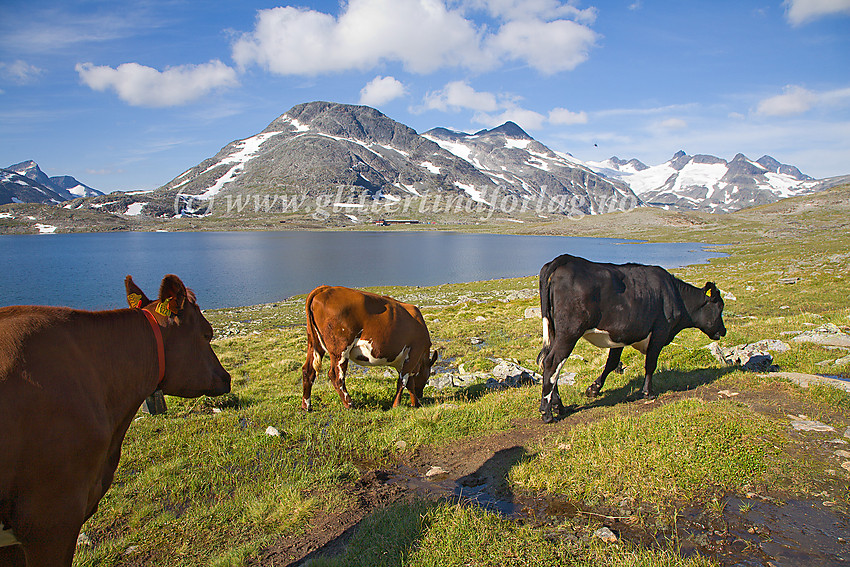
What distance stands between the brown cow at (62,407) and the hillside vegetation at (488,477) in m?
2.10

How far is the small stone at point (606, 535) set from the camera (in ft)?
15.9

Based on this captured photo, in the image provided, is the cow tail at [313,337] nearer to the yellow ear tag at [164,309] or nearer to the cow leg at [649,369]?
the yellow ear tag at [164,309]

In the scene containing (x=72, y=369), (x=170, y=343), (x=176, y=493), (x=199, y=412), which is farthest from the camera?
(x=199, y=412)

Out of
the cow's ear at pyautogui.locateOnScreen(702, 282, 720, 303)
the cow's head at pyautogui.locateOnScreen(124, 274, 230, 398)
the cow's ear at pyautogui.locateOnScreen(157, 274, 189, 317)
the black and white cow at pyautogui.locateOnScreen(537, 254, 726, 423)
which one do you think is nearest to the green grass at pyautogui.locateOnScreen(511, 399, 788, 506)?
the black and white cow at pyautogui.locateOnScreen(537, 254, 726, 423)

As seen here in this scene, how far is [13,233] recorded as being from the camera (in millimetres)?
195375

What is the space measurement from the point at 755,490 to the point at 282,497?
6.33 metres

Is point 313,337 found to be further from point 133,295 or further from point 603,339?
point 603,339

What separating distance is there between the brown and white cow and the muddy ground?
3.52 m

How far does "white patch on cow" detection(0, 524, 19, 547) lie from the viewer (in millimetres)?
3057

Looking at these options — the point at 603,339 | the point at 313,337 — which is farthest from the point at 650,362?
the point at 313,337

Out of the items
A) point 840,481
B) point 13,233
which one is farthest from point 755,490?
point 13,233

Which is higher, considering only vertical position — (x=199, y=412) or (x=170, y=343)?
(x=170, y=343)

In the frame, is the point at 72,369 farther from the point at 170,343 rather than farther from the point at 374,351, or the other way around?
the point at 374,351

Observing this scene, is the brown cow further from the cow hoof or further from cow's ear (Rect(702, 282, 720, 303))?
cow's ear (Rect(702, 282, 720, 303))
